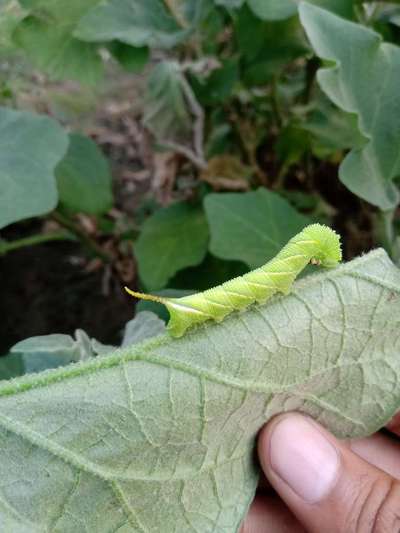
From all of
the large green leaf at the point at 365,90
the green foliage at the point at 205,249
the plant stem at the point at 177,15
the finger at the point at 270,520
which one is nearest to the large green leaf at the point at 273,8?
the green foliage at the point at 205,249

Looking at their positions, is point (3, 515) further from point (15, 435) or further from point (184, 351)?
point (184, 351)

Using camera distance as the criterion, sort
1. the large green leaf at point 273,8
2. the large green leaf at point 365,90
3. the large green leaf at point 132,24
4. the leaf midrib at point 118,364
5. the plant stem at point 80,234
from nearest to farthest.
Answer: the leaf midrib at point 118,364, the large green leaf at point 365,90, the large green leaf at point 273,8, the large green leaf at point 132,24, the plant stem at point 80,234

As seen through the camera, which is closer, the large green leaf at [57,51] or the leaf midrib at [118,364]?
the leaf midrib at [118,364]

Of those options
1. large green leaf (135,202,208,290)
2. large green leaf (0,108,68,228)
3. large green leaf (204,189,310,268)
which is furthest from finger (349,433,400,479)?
large green leaf (0,108,68,228)

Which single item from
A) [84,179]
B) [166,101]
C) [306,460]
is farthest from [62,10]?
[306,460]

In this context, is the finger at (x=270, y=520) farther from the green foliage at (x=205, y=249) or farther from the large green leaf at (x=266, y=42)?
the large green leaf at (x=266, y=42)

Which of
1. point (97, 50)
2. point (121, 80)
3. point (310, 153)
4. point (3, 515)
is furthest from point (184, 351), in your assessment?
point (121, 80)

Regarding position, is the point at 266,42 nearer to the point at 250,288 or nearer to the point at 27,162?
the point at 27,162

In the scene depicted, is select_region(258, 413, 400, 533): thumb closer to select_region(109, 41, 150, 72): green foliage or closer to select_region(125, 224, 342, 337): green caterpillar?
select_region(125, 224, 342, 337): green caterpillar
